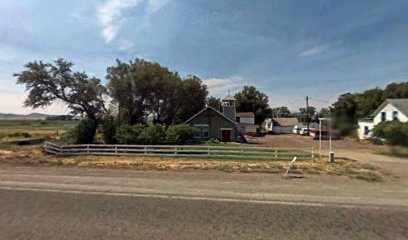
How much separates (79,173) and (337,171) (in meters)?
11.7

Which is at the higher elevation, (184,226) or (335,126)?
(335,126)

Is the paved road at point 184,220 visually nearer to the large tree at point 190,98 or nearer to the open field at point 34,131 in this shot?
the open field at point 34,131

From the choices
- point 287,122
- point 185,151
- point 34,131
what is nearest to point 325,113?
point 185,151

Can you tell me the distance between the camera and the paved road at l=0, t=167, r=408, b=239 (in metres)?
5.38

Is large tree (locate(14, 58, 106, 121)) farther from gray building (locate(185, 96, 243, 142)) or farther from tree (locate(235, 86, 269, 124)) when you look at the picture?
tree (locate(235, 86, 269, 124))

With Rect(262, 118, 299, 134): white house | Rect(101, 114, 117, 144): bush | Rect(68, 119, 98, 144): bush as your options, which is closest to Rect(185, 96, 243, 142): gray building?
Rect(101, 114, 117, 144): bush

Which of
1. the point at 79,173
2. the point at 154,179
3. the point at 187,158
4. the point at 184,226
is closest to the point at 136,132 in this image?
the point at 187,158

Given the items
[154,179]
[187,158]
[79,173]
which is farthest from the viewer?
[187,158]

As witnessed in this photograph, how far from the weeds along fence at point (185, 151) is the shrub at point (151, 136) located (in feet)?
21.9

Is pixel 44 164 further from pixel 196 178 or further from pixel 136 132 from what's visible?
pixel 136 132

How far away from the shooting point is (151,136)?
28.8 meters

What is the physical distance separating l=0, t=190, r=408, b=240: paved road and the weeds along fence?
1158 centimetres

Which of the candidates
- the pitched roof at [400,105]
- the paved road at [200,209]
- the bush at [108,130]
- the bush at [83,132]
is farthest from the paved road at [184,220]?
the pitched roof at [400,105]

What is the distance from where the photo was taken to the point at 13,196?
26.9ft
